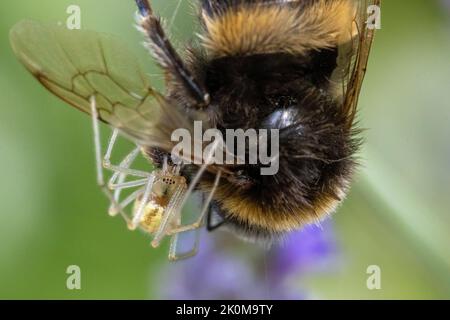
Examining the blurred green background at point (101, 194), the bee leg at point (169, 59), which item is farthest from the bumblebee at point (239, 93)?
the blurred green background at point (101, 194)

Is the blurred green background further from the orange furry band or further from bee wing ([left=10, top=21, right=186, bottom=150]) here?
bee wing ([left=10, top=21, right=186, bottom=150])

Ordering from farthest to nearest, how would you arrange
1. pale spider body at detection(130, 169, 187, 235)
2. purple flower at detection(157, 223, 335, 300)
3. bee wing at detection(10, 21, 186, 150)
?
purple flower at detection(157, 223, 335, 300)
pale spider body at detection(130, 169, 187, 235)
bee wing at detection(10, 21, 186, 150)

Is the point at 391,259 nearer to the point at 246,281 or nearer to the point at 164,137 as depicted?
the point at 246,281

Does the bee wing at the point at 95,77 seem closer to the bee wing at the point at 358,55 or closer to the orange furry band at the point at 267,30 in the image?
the orange furry band at the point at 267,30

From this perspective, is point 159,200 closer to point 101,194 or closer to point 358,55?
point 358,55

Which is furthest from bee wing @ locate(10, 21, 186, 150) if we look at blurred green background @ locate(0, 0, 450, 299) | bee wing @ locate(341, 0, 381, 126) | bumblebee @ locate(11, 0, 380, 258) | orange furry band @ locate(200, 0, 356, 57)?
blurred green background @ locate(0, 0, 450, 299)

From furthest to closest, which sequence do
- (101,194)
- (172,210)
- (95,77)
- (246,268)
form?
(101,194)
(246,268)
(172,210)
(95,77)

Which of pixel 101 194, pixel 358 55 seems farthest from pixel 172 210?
pixel 101 194
